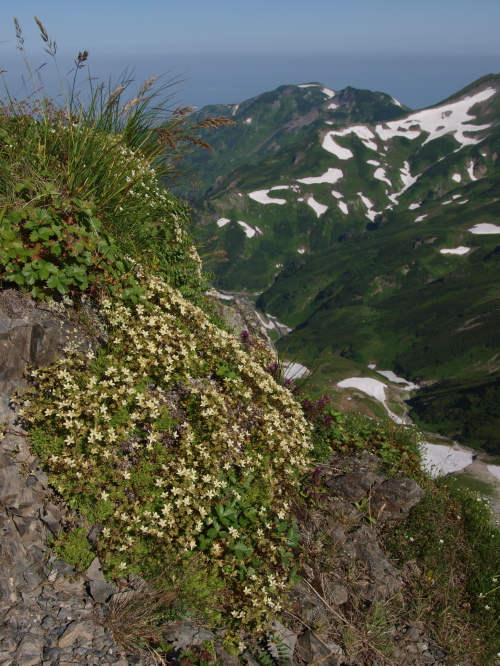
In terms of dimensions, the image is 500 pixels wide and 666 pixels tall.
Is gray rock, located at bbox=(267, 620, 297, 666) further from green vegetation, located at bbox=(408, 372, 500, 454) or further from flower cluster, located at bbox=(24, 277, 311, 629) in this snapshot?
green vegetation, located at bbox=(408, 372, 500, 454)

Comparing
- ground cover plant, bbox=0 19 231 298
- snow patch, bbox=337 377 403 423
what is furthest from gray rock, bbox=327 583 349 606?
snow patch, bbox=337 377 403 423

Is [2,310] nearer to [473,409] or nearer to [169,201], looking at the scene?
[169,201]

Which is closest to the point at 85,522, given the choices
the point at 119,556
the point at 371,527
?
the point at 119,556

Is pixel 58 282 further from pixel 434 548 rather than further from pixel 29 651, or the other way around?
pixel 434 548

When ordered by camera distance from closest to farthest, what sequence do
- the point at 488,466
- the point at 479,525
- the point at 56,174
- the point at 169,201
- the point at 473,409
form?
the point at 56,174
the point at 479,525
the point at 169,201
the point at 488,466
the point at 473,409

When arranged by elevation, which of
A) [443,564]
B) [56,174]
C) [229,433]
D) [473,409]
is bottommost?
[473,409]

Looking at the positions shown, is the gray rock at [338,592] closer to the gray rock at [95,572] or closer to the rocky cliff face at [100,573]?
the rocky cliff face at [100,573]

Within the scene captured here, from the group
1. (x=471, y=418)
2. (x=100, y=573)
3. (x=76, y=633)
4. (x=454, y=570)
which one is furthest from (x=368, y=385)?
(x=76, y=633)
